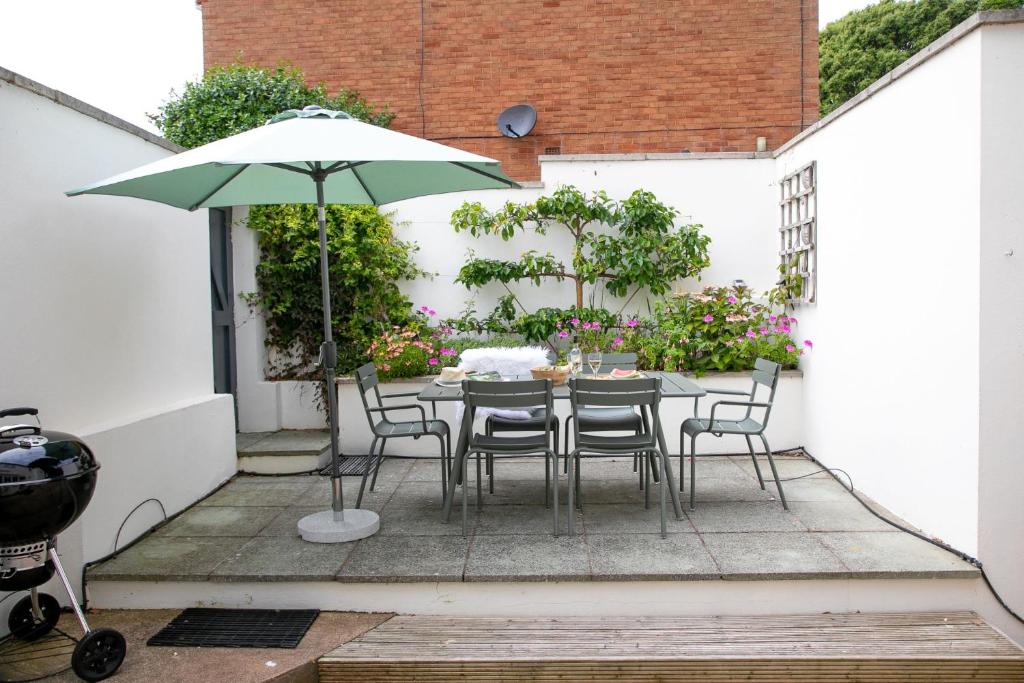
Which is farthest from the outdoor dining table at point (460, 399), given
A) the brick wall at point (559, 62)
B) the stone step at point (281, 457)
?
the brick wall at point (559, 62)

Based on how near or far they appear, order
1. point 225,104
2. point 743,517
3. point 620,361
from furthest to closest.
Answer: point 225,104 → point 620,361 → point 743,517

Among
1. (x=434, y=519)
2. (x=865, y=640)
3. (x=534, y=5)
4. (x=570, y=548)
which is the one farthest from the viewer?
(x=534, y=5)

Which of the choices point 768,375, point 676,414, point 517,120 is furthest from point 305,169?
point 517,120

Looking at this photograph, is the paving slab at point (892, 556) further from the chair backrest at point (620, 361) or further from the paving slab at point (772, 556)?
the chair backrest at point (620, 361)

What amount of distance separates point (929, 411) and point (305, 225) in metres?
4.83

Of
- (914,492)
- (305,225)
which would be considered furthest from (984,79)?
(305,225)

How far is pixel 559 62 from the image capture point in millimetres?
8711

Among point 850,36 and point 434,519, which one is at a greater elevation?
point 850,36

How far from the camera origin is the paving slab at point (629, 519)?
3.87m

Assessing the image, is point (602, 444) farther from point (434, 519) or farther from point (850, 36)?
point (850, 36)

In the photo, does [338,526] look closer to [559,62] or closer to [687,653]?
[687,653]

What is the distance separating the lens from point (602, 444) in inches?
149

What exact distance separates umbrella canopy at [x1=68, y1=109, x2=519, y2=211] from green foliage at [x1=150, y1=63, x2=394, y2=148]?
3.55 meters

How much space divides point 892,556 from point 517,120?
265 inches
